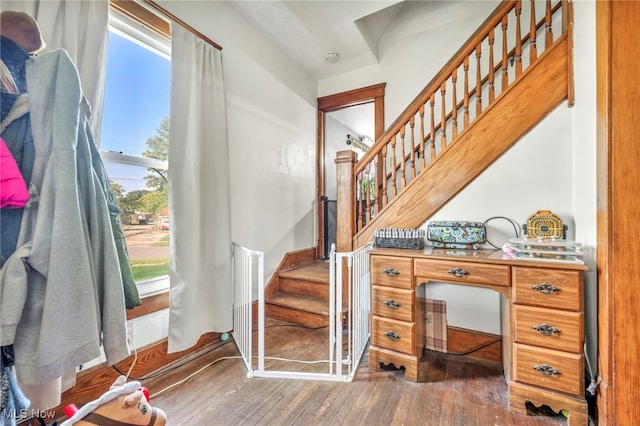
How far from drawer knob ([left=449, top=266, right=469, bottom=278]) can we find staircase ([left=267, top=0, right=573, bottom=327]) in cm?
59

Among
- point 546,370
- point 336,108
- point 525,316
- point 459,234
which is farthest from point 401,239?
point 336,108

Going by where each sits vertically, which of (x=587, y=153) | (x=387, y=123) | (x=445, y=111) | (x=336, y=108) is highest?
(x=336, y=108)

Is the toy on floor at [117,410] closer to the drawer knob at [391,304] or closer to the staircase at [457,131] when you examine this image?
the drawer knob at [391,304]

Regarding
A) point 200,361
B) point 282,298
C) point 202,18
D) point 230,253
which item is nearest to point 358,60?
point 202,18

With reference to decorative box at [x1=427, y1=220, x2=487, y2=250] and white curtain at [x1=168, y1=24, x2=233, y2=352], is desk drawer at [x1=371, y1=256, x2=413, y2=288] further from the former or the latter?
white curtain at [x1=168, y1=24, x2=233, y2=352]

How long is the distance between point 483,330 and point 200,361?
2.09m

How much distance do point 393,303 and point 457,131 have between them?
143 centimetres

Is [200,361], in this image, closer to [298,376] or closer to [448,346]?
[298,376]

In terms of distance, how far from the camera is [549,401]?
1312 mm

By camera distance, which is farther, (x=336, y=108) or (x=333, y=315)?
(x=336, y=108)

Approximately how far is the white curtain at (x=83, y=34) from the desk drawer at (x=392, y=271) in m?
1.80

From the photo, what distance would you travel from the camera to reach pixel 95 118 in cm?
140

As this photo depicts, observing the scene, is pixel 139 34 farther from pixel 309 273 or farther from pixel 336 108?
pixel 309 273

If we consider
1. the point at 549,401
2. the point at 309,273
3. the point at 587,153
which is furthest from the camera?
the point at 309,273
